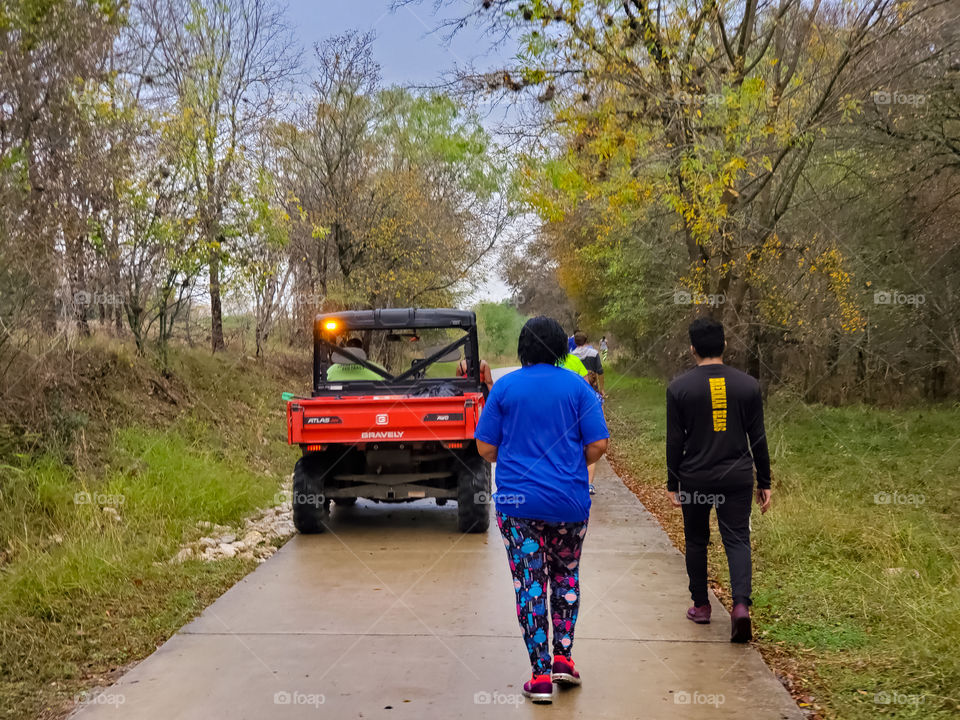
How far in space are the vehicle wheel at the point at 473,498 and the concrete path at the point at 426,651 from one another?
31.3 inches

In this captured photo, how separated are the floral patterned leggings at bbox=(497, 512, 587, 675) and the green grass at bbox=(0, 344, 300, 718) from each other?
7.96ft

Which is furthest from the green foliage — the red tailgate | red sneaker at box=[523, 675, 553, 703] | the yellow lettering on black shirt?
red sneaker at box=[523, 675, 553, 703]

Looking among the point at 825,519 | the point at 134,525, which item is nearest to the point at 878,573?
Answer: the point at 825,519

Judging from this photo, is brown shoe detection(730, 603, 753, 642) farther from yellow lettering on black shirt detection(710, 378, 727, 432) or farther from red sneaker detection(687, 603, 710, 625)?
yellow lettering on black shirt detection(710, 378, 727, 432)

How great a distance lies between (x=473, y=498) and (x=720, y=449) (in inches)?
147

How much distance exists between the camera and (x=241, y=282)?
656 inches

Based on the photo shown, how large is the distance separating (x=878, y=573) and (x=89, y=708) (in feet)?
17.3

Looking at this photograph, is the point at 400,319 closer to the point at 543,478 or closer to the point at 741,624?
the point at 741,624

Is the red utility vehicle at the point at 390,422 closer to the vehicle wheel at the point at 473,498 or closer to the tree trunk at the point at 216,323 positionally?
the vehicle wheel at the point at 473,498

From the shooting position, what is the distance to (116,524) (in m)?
8.64

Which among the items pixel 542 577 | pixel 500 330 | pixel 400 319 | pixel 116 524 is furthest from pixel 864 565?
pixel 500 330

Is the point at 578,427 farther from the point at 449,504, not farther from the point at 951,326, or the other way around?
the point at 951,326

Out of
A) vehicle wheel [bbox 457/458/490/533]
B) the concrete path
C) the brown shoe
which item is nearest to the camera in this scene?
the concrete path

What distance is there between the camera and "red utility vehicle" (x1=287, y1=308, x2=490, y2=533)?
8750 mm
